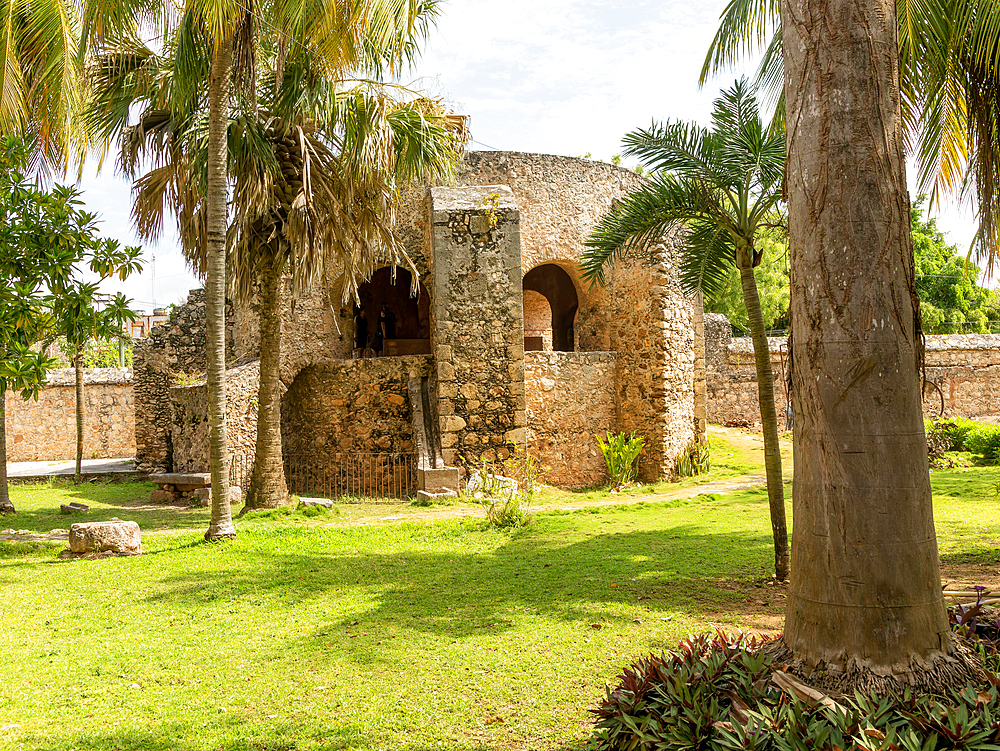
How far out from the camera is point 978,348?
18094 mm

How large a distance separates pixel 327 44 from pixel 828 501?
6.01 meters

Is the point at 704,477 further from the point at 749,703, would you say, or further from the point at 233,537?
the point at 749,703

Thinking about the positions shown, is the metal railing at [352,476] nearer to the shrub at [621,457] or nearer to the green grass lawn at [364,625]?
the green grass lawn at [364,625]

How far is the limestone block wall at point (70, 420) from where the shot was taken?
18.2 m

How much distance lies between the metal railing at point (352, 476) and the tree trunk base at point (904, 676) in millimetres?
8784

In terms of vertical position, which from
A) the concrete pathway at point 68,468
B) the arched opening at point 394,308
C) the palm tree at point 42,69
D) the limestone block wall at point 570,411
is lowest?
the concrete pathway at point 68,468

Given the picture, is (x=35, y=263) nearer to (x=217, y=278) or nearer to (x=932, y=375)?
(x=217, y=278)

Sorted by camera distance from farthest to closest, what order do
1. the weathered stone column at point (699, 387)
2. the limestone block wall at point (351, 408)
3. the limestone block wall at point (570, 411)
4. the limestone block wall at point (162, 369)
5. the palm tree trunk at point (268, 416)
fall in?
the limestone block wall at point (162, 369) < the weathered stone column at point (699, 387) < the limestone block wall at point (570, 411) < the limestone block wall at point (351, 408) < the palm tree trunk at point (268, 416)

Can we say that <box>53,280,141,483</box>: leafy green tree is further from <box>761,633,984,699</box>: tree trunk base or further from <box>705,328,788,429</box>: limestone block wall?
<box>705,328,788,429</box>: limestone block wall

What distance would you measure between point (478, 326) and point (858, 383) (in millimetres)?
8984

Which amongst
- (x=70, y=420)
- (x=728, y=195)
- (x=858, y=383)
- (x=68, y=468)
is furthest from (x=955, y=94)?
(x=70, y=420)

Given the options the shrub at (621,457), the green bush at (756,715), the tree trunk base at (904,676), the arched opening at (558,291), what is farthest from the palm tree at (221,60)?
the arched opening at (558,291)

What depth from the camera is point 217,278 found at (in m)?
7.26

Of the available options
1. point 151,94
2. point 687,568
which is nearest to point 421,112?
point 151,94
